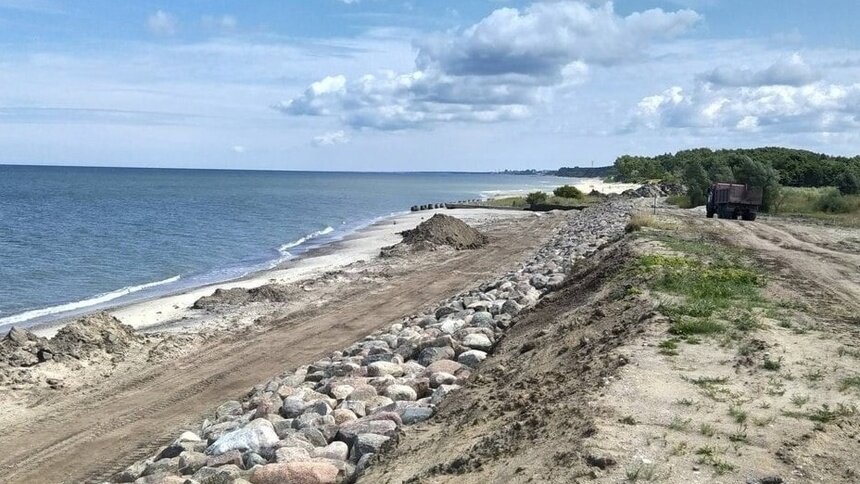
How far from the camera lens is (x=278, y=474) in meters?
6.45

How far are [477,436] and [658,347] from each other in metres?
2.86

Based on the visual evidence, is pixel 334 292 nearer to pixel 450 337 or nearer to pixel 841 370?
pixel 450 337

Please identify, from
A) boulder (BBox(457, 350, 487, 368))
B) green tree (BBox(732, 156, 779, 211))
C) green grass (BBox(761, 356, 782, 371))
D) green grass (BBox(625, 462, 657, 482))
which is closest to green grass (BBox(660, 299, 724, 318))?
green grass (BBox(761, 356, 782, 371))

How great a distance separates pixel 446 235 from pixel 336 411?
83.8 ft

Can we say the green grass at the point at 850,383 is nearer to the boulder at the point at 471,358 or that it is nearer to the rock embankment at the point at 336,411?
the rock embankment at the point at 336,411

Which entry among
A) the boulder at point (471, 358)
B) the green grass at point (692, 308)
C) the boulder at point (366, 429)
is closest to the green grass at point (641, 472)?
the boulder at point (366, 429)

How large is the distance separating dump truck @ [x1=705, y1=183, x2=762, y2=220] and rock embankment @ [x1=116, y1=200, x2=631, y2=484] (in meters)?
26.4

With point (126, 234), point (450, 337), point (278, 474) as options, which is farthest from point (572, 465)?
point (126, 234)

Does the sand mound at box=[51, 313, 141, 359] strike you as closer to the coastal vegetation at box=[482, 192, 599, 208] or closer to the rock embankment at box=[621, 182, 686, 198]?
the coastal vegetation at box=[482, 192, 599, 208]

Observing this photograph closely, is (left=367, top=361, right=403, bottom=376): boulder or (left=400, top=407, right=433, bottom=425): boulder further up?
(left=400, top=407, right=433, bottom=425): boulder

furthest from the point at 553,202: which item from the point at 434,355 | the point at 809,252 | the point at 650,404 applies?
the point at 650,404

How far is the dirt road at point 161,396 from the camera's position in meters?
9.54

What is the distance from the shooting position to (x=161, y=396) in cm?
1212

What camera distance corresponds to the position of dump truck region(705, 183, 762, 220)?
121 ft
